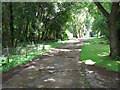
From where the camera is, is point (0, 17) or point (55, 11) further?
point (55, 11)

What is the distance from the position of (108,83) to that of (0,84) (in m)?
4.37

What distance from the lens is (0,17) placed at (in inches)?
386

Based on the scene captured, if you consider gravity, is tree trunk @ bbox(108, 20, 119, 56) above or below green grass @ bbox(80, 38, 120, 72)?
above

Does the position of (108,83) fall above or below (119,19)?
below

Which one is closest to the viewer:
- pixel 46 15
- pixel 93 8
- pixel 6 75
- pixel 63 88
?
pixel 63 88

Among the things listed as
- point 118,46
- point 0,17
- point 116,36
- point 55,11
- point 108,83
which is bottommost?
point 108,83

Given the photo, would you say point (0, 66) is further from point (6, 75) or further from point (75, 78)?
point (75, 78)

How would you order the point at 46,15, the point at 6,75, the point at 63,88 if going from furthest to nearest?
1. the point at 46,15
2. the point at 6,75
3. the point at 63,88

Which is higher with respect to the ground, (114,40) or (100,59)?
(114,40)

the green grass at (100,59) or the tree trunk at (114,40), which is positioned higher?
the tree trunk at (114,40)

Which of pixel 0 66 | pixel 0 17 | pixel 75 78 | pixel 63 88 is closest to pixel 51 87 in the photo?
pixel 63 88

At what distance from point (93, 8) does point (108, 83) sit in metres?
11.7

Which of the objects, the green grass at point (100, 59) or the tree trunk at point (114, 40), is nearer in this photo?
the green grass at point (100, 59)

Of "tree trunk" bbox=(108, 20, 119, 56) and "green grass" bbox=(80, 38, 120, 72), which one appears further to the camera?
"tree trunk" bbox=(108, 20, 119, 56)
